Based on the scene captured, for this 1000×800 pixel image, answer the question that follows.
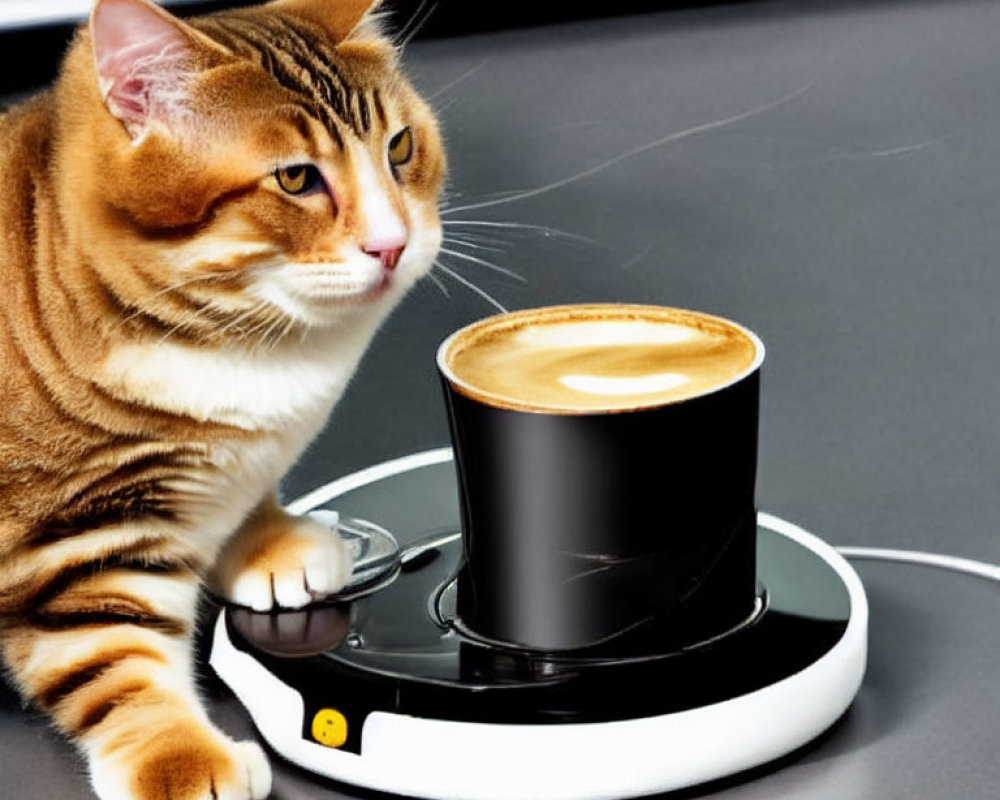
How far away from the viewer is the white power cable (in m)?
1.10

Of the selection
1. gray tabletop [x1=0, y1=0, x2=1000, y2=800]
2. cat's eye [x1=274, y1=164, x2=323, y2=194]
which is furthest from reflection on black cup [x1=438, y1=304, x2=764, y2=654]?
gray tabletop [x1=0, y1=0, x2=1000, y2=800]

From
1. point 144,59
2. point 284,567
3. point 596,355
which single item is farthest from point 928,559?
point 144,59

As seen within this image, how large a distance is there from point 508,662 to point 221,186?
28 cm

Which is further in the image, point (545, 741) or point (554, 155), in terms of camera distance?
point (554, 155)

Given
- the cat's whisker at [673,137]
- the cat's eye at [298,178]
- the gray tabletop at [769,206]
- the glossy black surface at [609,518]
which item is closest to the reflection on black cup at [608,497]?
the glossy black surface at [609,518]

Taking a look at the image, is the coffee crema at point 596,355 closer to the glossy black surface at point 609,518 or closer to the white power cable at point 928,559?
the glossy black surface at point 609,518

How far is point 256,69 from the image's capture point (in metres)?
0.95

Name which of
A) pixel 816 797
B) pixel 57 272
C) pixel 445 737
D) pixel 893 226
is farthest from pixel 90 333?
pixel 893 226

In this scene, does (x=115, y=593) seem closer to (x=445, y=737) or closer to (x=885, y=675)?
(x=445, y=737)

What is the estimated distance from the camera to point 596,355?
3.27ft

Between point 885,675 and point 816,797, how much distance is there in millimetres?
126

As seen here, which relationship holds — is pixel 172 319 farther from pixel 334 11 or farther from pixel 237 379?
pixel 334 11

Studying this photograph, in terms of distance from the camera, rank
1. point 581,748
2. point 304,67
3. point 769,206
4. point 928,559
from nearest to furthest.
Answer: point 581,748, point 304,67, point 928,559, point 769,206

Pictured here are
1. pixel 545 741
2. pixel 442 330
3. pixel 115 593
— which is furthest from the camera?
pixel 442 330
